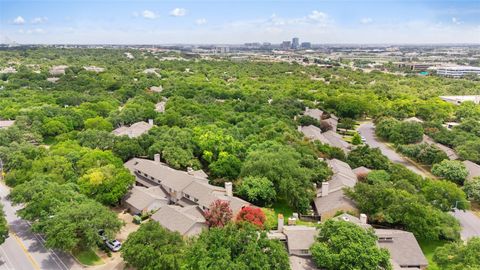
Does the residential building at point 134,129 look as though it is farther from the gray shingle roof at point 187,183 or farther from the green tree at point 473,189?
the green tree at point 473,189

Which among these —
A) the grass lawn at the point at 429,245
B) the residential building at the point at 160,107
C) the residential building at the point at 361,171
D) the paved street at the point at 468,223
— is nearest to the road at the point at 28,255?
the grass lawn at the point at 429,245

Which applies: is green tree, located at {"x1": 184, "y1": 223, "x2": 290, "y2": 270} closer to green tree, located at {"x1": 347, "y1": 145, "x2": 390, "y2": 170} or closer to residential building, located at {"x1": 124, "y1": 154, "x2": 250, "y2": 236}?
residential building, located at {"x1": 124, "y1": 154, "x2": 250, "y2": 236}

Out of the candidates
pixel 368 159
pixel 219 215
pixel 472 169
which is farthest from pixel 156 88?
pixel 472 169

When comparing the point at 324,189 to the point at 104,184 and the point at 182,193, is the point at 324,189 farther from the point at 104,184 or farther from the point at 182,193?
the point at 104,184

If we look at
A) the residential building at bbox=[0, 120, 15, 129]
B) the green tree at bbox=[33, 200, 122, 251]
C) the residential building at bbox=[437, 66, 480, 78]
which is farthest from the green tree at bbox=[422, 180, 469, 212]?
the residential building at bbox=[437, 66, 480, 78]

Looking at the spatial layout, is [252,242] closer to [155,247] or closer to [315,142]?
[155,247]
